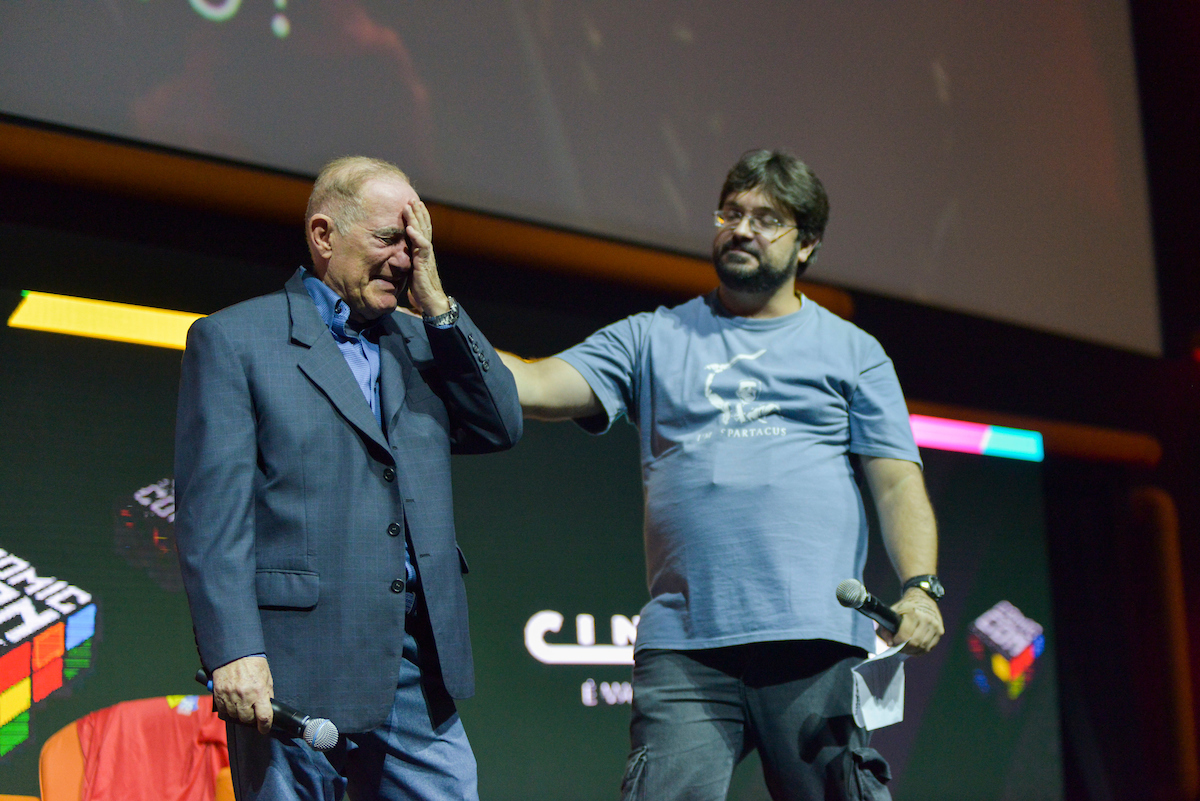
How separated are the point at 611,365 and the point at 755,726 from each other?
664 millimetres

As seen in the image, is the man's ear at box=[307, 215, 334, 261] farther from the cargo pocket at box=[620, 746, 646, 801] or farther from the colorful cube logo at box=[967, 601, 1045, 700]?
the colorful cube logo at box=[967, 601, 1045, 700]

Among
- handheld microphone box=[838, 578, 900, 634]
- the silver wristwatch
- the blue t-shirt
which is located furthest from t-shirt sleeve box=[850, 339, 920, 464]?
the silver wristwatch

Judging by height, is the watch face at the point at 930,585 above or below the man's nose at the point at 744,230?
below

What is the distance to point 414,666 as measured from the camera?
138 cm

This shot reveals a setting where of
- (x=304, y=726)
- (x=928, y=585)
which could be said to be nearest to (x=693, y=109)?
(x=928, y=585)

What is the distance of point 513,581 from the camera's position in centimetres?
338

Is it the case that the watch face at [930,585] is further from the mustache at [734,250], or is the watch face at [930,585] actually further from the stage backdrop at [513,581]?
the stage backdrop at [513,581]

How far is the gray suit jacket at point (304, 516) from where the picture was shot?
1.26m

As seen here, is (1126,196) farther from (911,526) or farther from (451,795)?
(451,795)

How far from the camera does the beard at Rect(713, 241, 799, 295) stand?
1919 millimetres

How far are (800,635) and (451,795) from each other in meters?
0.59

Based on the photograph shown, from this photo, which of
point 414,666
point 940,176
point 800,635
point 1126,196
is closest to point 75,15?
point 414,666

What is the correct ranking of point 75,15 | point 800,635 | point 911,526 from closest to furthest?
point 800,635 → point 911,526 → point 75,15

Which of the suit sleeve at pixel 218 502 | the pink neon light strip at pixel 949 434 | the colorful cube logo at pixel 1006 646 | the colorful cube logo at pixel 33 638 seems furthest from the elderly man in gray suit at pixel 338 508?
the colorful cube logo at pixel 1006 646
